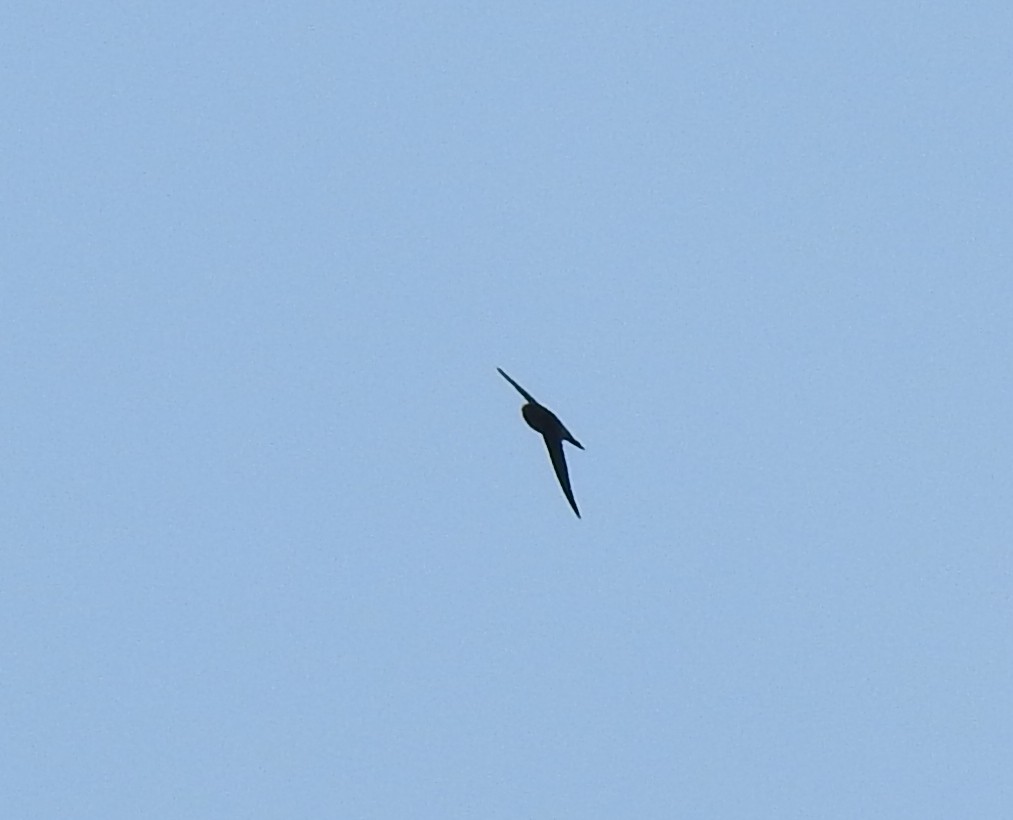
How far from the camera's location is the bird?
859 inches

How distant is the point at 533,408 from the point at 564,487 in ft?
5.04

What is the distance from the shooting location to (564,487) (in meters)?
22.0

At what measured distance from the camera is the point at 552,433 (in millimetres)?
22203

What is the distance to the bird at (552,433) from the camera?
71.6 ft

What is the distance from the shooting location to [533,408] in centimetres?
2180
